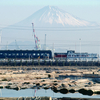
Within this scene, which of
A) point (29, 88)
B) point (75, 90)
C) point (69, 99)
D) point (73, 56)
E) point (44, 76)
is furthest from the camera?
point (73, 56)

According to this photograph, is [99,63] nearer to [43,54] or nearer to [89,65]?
[89,65]

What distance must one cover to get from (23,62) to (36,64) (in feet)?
14.5

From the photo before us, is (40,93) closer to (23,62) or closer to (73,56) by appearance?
(23,62)

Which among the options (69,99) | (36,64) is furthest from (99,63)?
(69,99)

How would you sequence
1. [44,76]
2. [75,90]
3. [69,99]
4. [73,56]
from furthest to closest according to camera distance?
1. [73,56]
2. [44,76]
3. [75,90]
4. [69,99]

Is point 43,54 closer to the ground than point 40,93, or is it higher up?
higher up

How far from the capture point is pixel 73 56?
12950 centimetres

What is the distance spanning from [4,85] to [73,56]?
8425cm

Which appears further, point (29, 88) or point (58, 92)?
point (29, 88)

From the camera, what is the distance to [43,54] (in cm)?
11838

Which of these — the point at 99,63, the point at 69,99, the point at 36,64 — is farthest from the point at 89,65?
the point at 69,99

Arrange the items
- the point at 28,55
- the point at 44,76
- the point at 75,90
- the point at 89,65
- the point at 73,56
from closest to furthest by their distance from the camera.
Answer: the point at 75,90
the point at 44,76
the point at 89,65
the point at 28,55
the point at 73,56

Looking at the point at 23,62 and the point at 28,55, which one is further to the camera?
the point at 28,55

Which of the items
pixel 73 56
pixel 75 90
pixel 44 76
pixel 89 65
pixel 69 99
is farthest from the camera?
pixel 73 56
